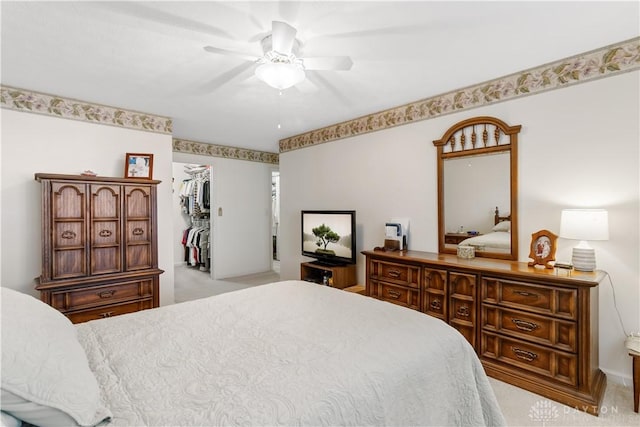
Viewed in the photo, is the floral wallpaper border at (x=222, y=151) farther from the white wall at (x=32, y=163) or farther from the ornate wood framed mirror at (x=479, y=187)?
the ornate wood framed mirror at (x=479, y=187)

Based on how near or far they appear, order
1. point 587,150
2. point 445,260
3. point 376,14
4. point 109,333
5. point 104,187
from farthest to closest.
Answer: point 104,187
point 445,260
point 587,150
point 376,14
point 109,333

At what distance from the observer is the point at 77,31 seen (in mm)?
1950

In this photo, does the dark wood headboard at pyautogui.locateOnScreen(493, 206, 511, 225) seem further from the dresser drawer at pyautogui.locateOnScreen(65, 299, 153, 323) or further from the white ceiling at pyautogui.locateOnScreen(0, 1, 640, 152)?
the dresser drawer at pyautogui.locateOnScreen(65, 299, 153, 323)

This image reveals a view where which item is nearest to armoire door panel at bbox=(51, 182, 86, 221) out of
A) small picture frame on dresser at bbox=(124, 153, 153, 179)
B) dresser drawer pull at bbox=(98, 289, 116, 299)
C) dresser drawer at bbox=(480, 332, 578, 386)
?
small picture frame on dresser at bbox=(124, 153, 153, 179)

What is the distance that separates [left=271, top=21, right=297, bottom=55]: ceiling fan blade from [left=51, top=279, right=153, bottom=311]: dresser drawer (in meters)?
2.66

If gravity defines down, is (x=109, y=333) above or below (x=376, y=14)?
below

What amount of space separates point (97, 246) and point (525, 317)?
3737mm

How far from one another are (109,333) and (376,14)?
224 centimetres

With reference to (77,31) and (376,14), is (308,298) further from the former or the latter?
(77,31)

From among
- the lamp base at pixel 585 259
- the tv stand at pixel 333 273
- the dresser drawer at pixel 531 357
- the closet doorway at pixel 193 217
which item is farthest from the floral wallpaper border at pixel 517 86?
the closet doorway at pixel 193 217

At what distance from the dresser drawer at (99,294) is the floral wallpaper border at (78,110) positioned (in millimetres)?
1772

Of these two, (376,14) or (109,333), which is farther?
(376,14)

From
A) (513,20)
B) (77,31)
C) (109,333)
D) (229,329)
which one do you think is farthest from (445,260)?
(77,31)

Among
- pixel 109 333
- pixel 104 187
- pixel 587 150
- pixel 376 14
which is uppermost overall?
pixel 376 14
